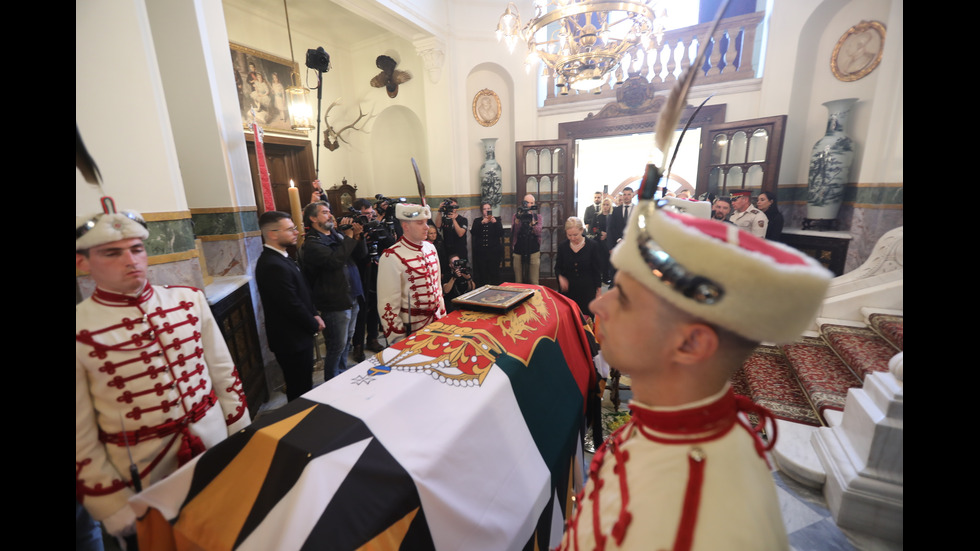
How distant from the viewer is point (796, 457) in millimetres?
2482

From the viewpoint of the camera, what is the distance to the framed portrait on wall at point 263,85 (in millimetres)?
6367

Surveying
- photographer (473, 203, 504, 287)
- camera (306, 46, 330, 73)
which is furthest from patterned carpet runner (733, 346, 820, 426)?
camera (306, 46, 330, 73)

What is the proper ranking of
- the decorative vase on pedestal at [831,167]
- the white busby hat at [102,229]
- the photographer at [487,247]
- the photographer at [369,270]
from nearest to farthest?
the white busby hat at [102,229]
the photographer at [369,270]
the decorative vase on pedestal at [831,167]
the photographer at [487,247]

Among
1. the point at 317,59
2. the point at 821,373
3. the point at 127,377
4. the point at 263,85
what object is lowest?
the point at 821,373

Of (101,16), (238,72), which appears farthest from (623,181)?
(101,16)

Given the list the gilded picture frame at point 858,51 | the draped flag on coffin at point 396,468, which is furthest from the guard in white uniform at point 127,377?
the gilded picture frame at point 858,51

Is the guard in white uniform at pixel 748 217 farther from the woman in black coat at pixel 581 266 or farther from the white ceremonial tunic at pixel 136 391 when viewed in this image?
the white ceremonial tunic at pixel 136 391

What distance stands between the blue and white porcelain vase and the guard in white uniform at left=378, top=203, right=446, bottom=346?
21.3ft

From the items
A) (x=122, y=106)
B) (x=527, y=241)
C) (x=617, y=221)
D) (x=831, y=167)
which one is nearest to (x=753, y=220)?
(x=831, y=167)

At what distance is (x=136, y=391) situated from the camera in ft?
4.82

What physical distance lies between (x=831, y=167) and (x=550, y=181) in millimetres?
4720

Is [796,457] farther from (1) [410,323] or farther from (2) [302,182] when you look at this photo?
(2) [302,182]

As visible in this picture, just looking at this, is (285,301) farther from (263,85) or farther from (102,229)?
(263,85)

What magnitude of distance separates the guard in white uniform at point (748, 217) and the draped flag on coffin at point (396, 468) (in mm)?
5227
